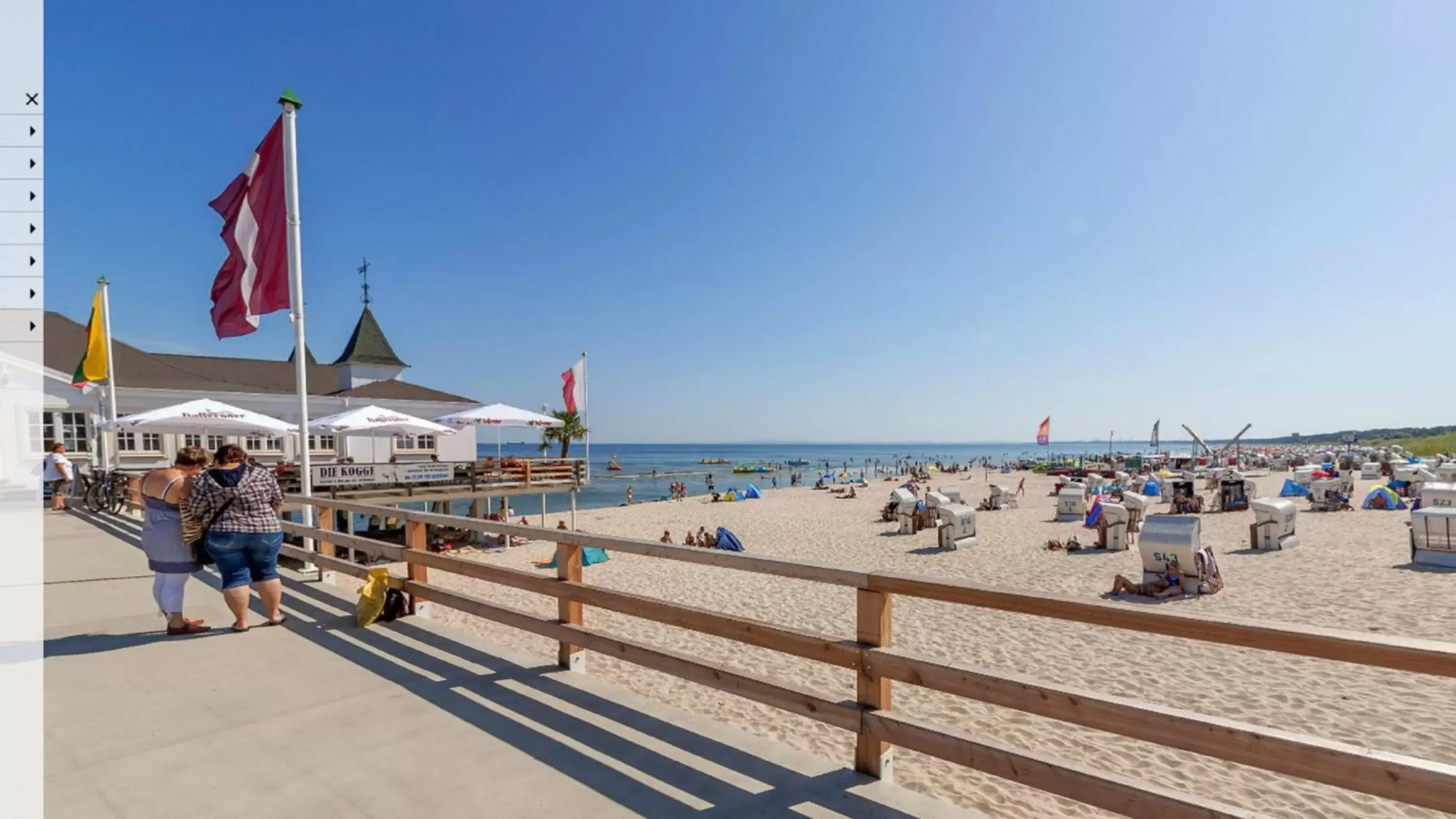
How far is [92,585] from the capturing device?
Result: 7879 mm

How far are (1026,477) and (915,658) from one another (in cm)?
5738

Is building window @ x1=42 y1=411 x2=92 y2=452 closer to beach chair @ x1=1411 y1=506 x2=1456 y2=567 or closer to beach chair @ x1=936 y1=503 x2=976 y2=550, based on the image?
beach chair @ x1=936 y1=503 x2=976 y2=550

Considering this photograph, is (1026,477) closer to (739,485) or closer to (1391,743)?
(739,485)

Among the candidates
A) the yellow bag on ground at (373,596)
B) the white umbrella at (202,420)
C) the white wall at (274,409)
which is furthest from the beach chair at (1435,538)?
the white wall at (274,409)

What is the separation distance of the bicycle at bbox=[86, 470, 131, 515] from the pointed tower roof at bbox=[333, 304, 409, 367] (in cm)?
1484

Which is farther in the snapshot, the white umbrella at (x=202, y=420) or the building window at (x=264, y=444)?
the building window at (x=264, y=444)

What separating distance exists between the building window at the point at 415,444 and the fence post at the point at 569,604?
24322 millimetres

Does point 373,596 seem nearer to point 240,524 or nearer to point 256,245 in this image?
point 240,524

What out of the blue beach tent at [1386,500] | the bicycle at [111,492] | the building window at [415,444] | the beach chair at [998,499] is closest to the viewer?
the bicycle at [111,492]

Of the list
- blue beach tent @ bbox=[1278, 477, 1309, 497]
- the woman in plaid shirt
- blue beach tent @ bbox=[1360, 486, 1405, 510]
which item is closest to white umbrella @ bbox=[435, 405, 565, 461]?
the woman in plaid shirt

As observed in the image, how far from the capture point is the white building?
74.7ft

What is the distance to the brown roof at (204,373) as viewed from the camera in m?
24.0

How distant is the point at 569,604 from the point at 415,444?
82.6 ft

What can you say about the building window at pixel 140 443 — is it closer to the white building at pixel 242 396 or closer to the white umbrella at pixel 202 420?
the white building at pixel 242 396
